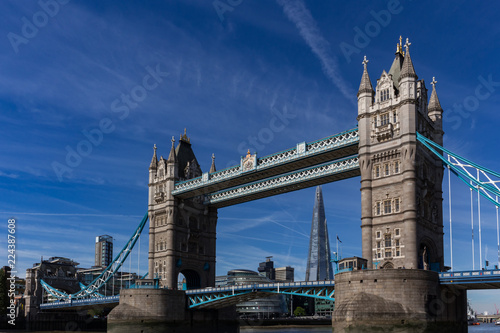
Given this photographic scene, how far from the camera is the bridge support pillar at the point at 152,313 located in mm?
74062

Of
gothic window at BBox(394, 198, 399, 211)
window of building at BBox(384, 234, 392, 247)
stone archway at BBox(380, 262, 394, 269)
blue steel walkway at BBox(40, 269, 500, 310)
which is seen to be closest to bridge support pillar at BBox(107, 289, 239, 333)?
blue steel walkway at BBox(40, 269, 500, 310)

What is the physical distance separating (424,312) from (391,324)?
11.2ft

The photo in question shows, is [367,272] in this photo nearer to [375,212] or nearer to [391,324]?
[391,324]

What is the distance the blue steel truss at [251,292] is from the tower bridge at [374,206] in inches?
9.3

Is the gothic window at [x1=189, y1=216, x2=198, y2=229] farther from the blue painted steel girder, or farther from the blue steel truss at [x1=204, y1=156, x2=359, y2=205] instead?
the blue painted steel girder

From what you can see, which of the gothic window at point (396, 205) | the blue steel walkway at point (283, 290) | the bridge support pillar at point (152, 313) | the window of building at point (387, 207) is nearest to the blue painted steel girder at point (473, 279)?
the blue steel walkway at point (283, 290)

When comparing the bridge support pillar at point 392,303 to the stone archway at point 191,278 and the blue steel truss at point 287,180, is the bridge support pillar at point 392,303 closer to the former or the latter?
the blue steel truss at point 287,180

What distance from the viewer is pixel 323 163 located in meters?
71.8

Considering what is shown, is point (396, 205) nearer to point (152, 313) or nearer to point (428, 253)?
point (428, 253)

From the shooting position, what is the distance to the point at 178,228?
8488 cm

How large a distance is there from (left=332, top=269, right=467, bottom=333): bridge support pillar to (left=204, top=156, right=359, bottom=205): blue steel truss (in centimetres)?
1670

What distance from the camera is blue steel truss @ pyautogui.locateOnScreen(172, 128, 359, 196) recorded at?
216ft

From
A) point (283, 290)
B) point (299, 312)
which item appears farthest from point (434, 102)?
point (299, 312)

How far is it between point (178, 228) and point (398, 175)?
37.6 meters
